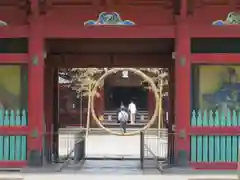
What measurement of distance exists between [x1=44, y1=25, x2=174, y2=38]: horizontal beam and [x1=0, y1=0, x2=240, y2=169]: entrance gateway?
0.03m

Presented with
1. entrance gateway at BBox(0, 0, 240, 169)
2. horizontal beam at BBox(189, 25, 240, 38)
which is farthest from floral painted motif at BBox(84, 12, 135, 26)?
horizontal beam at BBox(189, 25, 240, 38)

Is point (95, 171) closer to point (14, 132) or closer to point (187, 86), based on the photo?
point (14, 132)

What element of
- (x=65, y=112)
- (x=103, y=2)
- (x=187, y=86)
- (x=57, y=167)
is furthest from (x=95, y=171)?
(x=65, y=112)

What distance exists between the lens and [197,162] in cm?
1416

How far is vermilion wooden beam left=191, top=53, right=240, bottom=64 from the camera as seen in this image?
563 inches

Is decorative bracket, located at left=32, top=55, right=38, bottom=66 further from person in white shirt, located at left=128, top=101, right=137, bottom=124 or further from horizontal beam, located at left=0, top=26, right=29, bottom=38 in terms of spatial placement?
person in white shirt, located at left=128, top=101, right=137, bottom=124

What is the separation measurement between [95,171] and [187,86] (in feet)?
10.4

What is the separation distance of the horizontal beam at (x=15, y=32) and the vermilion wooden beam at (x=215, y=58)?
424 cm

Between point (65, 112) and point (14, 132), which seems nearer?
point (14, 132)

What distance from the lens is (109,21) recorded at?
1458 cm

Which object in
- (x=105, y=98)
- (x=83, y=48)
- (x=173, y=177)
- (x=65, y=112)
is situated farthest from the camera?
(x=105, y=98)

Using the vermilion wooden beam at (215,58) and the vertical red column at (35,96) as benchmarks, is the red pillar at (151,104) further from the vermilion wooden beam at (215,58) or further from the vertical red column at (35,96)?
the vertical red column at (35,96)

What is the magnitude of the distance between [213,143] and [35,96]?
15.0 ft

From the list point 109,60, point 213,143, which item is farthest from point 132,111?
point 213,143
